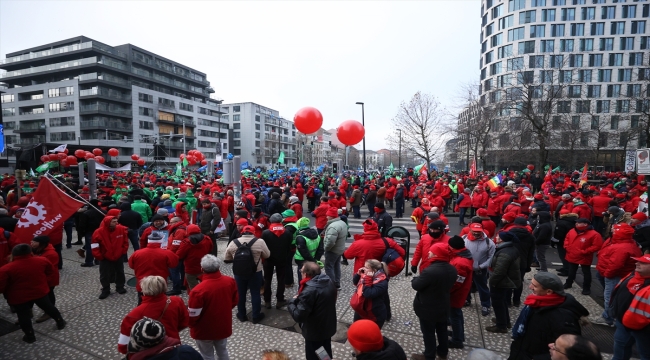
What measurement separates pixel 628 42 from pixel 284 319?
256 feet

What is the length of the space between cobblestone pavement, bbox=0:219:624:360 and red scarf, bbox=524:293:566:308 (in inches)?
69.2

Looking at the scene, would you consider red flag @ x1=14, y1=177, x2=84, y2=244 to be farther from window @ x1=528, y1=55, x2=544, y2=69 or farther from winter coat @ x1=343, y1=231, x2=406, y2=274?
window @ x1=528, y1=55, x2=544, y2=69

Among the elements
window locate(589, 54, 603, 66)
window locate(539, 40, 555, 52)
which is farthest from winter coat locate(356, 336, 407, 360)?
window locate(589, 54, 603, 66)

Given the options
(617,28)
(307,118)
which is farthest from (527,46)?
(307,118)

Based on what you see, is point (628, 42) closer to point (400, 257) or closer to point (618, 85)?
point (618, 85)

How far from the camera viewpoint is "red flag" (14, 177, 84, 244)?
546 centimetres

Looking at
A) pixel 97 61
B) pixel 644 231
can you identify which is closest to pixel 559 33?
pixel 644 231

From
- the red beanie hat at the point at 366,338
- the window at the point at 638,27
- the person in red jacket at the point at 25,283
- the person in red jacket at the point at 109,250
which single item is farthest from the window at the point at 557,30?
the person in red jacket at the point at 25,283

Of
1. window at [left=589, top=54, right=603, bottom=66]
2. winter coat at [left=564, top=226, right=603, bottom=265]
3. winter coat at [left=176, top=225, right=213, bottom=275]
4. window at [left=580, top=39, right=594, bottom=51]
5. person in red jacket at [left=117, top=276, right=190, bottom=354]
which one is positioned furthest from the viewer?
window at [left=589, top=54, right=603, bottom=66]

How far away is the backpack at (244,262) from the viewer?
500 cm

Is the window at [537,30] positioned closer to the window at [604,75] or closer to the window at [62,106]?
the window at [604,75]

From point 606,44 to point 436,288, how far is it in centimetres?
7549

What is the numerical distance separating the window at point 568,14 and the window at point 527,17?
16.0ft

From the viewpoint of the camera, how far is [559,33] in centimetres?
5606
